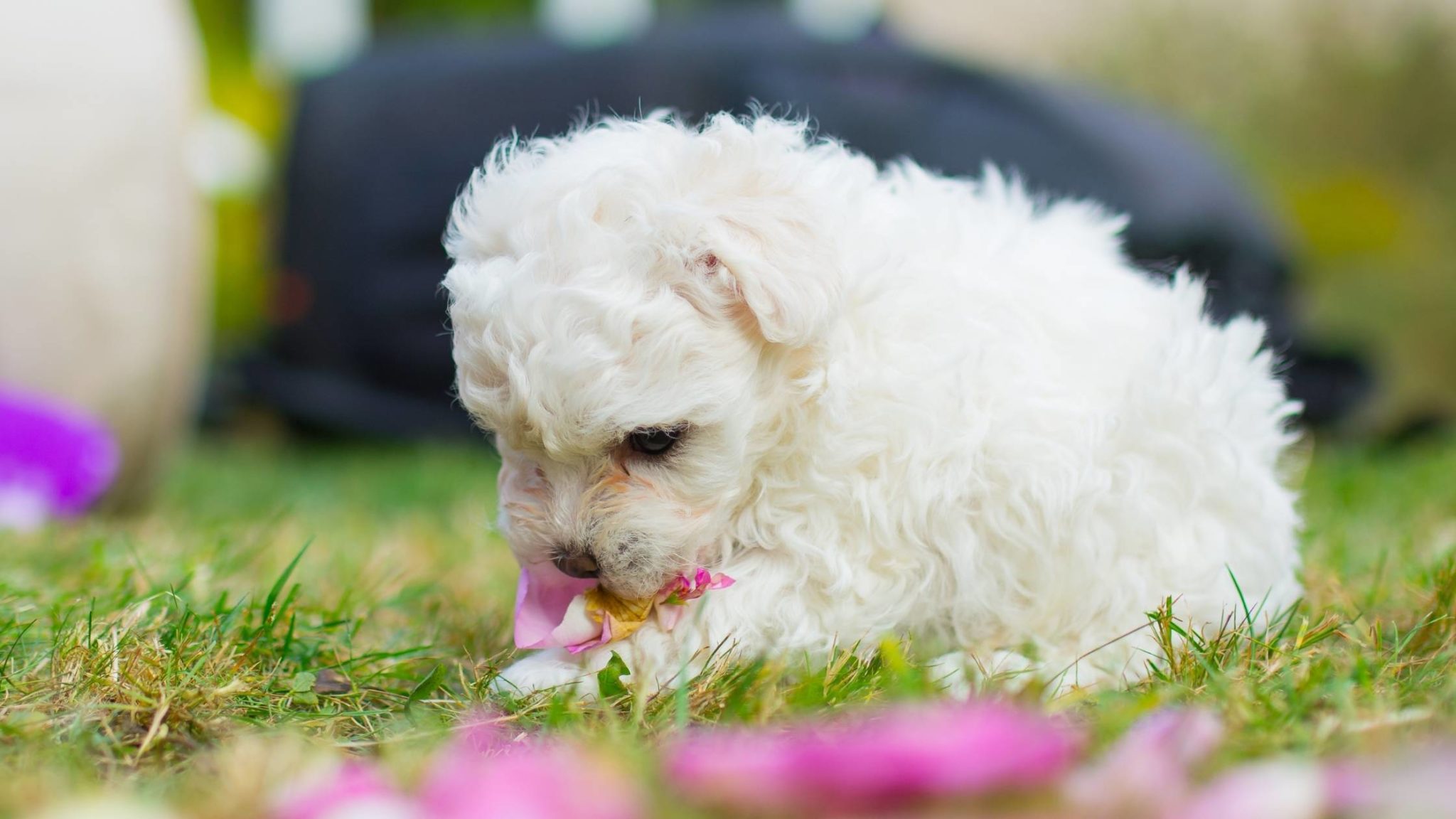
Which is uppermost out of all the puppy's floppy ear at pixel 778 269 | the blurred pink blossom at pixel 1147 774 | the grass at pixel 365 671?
the puppy's floppy ear at pixel 778 269

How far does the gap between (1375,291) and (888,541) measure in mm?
7149

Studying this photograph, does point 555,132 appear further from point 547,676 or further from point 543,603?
point 547,676

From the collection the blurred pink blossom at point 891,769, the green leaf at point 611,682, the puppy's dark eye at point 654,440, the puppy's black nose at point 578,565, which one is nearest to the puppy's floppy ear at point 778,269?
the puppy's dark eye at point 654,440

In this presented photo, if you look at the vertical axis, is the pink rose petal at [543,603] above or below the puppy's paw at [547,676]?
above

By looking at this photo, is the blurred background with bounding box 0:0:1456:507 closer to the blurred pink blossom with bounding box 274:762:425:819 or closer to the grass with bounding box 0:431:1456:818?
the grass with bounding box 0:431:1456:818

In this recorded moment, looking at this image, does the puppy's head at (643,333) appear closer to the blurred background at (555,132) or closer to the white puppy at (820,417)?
the white puppy at (820,417)

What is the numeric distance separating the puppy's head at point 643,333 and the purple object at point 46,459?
90.1 inches

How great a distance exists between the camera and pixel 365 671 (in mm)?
2096

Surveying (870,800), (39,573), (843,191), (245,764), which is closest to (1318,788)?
(870,800)

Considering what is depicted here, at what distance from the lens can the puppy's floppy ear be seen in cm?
187

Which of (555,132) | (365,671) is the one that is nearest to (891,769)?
(365,671)

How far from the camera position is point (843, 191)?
211cm

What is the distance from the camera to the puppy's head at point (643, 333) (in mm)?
1853

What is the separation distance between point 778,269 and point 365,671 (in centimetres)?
95
